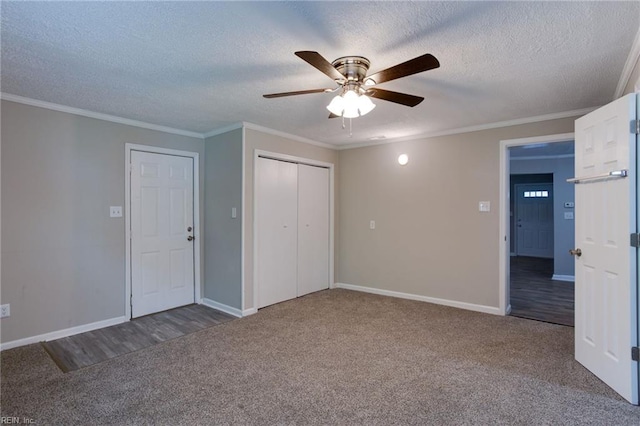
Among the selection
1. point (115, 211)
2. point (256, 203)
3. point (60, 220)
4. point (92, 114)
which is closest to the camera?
point (60, 220)

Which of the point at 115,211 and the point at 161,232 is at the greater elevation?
the point at 115,211

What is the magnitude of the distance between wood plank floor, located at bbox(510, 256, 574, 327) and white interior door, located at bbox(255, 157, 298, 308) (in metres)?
2.92

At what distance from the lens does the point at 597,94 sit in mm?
3027

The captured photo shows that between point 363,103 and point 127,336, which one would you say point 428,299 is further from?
point 127,336

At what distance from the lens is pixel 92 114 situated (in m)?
3.54

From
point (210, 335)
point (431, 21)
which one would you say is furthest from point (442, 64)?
point (210, 335)

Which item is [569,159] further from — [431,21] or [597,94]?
[431,21]

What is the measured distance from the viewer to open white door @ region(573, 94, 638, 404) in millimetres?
2213

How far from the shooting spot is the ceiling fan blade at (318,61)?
1.67 m

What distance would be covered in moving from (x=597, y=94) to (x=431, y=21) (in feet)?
7.37

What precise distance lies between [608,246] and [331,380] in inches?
88.7

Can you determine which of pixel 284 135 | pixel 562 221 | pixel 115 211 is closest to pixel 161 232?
pixel 115 211

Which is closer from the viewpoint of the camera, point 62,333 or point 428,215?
point 62,333

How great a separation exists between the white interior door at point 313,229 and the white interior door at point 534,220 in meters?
6.20
